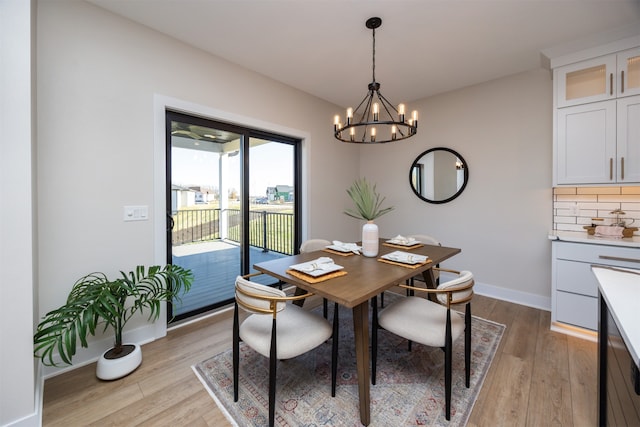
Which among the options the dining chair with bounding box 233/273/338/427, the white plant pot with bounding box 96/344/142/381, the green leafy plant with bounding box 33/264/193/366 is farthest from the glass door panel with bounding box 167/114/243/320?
the dining chair with bounding box 233/273/338/427

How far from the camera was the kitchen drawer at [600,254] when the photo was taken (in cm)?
205

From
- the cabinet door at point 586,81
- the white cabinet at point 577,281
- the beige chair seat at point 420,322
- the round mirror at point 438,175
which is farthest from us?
the round mirror at point 438,175

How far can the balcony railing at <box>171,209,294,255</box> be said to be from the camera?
266cm

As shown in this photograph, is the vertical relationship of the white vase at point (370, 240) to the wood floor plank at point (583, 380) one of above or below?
above

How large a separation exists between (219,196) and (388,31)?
2.37m

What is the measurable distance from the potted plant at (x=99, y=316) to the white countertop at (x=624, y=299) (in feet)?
7.62

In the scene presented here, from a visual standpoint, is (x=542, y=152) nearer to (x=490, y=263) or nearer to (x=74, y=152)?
(x=490, y=263)

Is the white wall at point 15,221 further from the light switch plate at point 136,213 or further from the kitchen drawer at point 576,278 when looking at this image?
the kitchen drawer at point 576,278

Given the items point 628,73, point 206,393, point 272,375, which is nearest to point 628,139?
point 628,73

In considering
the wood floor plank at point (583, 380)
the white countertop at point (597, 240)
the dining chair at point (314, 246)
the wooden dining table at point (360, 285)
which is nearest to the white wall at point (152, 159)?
the white countertop at point (597, 240)

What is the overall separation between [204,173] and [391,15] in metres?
2.31

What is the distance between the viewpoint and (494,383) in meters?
1.74

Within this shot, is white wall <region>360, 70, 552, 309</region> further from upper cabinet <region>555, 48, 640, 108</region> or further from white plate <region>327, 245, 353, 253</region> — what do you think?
white plate <region>327, 245, 353, 253</region>

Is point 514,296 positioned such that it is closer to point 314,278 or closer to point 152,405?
point 314,278
